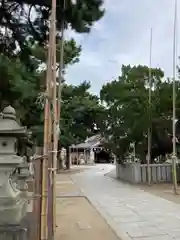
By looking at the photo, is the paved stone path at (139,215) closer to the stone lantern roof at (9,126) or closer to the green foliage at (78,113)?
the stone lantern roof at (9,126)

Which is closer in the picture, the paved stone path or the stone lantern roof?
the stone lantern roof

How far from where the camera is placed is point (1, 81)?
317 inches

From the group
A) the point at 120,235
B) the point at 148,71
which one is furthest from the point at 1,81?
the point at 148,71

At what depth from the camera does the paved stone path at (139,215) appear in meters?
6.73

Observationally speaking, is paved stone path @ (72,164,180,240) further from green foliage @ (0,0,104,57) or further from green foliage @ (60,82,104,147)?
green foliage @ (60,82,104,147)

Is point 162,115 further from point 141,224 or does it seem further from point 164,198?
point 141,224

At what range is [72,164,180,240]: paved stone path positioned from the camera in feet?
22.1

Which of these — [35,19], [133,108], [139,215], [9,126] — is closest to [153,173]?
[133,108]

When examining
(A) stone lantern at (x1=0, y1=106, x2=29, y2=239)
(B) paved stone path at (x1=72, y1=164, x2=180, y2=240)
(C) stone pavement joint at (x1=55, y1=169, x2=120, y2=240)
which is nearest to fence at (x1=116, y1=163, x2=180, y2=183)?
(B) paved stone path at (x1=72, y1=164, x2=180, y2=240)

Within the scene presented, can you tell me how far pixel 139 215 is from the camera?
856 cm

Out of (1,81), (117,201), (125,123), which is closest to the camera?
(1,81)

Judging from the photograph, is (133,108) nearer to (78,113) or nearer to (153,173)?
(153,173)

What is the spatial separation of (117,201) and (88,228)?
12.9 feet

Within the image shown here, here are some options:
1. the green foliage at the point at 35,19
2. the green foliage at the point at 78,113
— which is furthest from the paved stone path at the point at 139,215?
the green foliage at the point at 78,113
